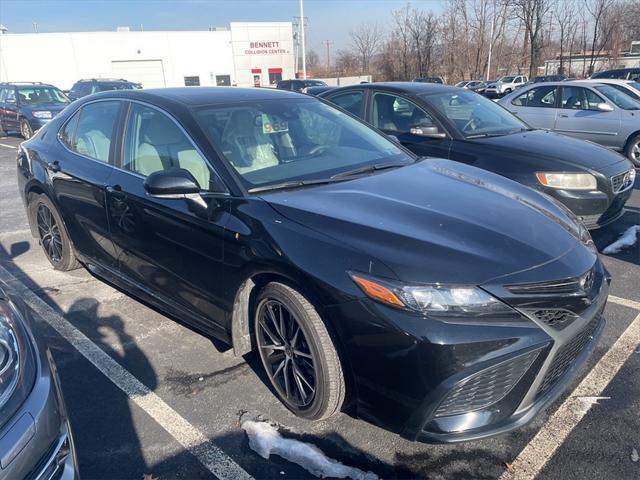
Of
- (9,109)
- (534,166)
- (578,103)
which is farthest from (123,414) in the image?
(9,109)

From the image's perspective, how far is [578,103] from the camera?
970 cm

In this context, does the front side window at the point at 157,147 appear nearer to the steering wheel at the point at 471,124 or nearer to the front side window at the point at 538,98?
the steering wheel at the point at 471,124

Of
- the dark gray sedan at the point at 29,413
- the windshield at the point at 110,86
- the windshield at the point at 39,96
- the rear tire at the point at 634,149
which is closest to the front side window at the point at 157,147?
the dark gray sedan at the point at 29,413

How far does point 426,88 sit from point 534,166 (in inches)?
69.9

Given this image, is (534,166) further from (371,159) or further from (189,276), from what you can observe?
(189,276)

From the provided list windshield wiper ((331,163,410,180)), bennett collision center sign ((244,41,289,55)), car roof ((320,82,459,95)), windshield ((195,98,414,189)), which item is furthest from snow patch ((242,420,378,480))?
bennett collision center sign ((244,41,289,55))

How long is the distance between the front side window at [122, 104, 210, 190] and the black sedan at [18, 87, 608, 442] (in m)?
0.01

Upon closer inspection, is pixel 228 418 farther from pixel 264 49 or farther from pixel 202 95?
pixel 264 49

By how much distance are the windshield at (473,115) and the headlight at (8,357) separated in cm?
469

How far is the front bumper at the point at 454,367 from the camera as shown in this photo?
6.79ft

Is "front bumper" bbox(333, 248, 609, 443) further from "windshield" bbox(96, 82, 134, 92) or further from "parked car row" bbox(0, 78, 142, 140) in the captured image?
"windshield" bbox(96, 82, 134, 92)

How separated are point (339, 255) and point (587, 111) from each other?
357 inches

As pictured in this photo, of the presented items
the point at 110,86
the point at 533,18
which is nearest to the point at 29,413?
the point at 110,86

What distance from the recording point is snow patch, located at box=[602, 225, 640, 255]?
16.4 feet
